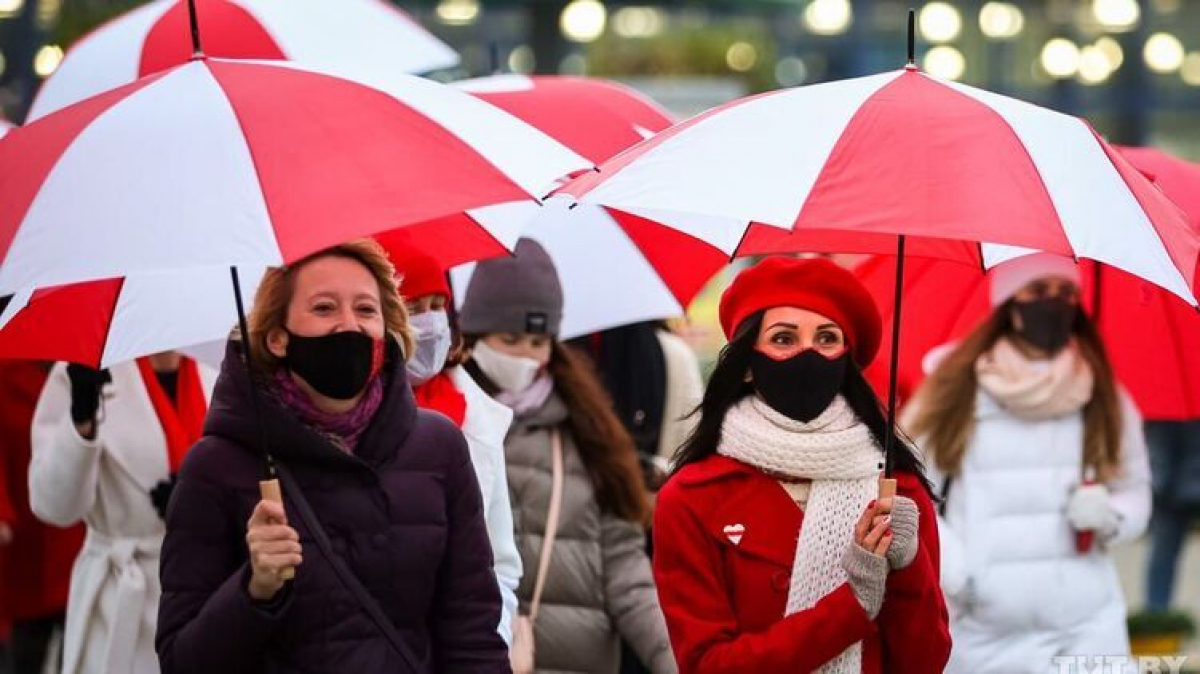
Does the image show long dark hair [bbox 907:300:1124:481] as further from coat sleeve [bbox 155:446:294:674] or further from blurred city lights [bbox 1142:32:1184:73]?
blurred city lights [bbox 1142:32:1184:73]

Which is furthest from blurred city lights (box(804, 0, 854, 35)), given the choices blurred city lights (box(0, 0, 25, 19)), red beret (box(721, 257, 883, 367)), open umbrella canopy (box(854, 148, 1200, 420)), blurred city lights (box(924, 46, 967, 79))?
red beret (box(721, 257, 883, 367))

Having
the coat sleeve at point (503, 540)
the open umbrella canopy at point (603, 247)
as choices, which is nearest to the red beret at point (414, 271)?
the coat sleeve at point (503, 540)

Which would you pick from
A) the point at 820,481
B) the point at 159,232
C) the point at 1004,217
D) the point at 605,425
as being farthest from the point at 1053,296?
the point at 159,232

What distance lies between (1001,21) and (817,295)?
1881 cm

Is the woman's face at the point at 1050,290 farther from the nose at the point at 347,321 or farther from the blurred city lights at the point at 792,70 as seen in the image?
the blurred city lights at the point at 792,70

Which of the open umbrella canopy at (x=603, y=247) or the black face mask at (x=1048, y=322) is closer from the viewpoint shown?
the open umbrella canopy at (x=603, y=247)

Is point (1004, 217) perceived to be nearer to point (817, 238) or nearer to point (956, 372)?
point (817, 238)

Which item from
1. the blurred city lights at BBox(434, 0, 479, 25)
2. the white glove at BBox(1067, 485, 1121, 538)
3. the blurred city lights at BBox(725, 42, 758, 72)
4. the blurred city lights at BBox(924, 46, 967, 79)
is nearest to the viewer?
the white glove at BBox(1067, 485, 1121, 538)

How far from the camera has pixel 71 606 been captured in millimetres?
6316

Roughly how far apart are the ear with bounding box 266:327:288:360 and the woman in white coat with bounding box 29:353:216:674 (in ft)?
5.34

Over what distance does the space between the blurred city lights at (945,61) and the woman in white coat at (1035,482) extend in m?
16.1

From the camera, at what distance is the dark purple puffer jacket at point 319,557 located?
4.41 m

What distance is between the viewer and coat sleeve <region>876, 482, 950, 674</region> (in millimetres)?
4699

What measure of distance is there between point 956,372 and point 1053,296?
386mm
